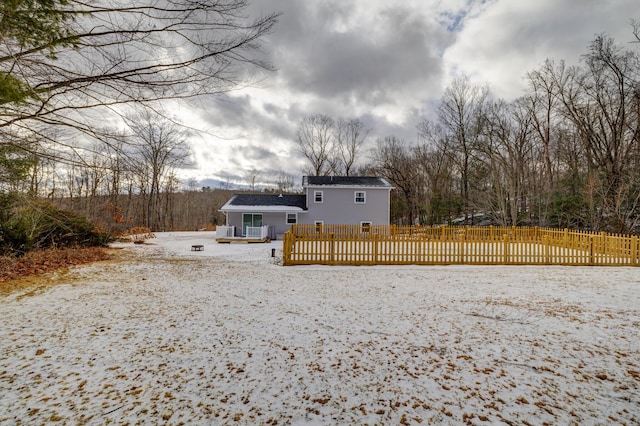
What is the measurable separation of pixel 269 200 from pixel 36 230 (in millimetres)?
14140

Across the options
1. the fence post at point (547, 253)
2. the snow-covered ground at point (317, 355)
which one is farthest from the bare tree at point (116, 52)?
the fence post at point (547, 253)

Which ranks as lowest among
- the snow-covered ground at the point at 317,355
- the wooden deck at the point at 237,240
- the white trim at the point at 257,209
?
the snow-covered ground at the point at 317,355

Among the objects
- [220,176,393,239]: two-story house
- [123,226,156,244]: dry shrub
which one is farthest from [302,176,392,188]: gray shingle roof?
[123,226,156,244]: dry shrub

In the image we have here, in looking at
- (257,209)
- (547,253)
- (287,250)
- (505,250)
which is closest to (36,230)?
(287,250)

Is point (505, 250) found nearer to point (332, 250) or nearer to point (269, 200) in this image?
point (332, 250)

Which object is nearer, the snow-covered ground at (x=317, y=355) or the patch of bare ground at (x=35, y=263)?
the snow-covered ground at (x=317, y=355)

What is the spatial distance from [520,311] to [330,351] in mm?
4019

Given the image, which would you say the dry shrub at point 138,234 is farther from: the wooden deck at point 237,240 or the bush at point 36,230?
the wooden deck at point 237,240

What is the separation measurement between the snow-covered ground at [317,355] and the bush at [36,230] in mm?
2848

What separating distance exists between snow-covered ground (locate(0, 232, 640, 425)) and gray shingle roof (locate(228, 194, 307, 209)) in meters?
15.0

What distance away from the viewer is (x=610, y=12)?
13.9m

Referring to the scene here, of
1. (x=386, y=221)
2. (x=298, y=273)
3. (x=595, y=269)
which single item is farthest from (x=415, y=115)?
(x=298, y=273)

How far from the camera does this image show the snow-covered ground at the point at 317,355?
2338mm

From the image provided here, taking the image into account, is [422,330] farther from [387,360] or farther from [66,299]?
[66,299]
